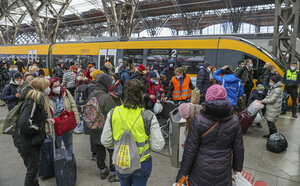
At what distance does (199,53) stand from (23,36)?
184 feet

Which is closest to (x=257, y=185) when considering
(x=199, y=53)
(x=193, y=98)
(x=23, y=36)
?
(x=193, y=98)

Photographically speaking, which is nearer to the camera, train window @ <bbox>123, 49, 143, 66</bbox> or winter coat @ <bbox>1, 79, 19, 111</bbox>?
winter coat @ <bbox>1, 79, 19, 111</bbox>

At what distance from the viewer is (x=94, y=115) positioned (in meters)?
2.73

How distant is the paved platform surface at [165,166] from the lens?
3.05 meters

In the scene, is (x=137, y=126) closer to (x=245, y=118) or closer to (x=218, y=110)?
(x=218, y=110)

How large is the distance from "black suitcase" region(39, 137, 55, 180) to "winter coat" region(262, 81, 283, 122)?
4386mm

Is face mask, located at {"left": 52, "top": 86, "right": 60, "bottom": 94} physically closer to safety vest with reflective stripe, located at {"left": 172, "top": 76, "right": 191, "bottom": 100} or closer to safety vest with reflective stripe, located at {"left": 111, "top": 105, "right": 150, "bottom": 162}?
safety vest with reflective stripe, located at {"left": 111, "top": 105, "right": 150, "bottom": 162}

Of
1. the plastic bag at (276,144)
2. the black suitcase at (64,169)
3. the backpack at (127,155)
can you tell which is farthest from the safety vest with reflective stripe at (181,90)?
the backpack at (127,155)

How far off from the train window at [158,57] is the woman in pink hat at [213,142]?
7069 millimetres

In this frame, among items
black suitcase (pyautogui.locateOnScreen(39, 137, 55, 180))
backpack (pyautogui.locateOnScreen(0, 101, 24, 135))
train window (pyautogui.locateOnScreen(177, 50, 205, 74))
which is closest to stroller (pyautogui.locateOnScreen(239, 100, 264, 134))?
train window (pyautogui.locateOnScreen(177, 50, 205, 74))

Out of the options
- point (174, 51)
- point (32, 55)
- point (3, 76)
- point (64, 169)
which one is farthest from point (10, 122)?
point (32, 55)

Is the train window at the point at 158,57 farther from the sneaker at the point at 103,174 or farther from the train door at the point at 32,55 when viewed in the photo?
the train door at the point at 32,55

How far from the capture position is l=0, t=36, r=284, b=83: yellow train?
727cm

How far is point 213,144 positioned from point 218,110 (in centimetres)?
31
